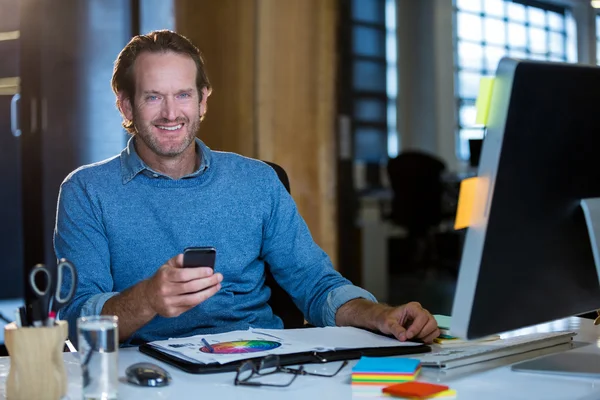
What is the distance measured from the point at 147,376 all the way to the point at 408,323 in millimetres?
Result: 536

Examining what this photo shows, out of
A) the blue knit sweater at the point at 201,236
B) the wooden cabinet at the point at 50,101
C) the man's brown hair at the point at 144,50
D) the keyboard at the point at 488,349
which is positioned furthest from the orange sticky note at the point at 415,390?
the wooden cabinet at the point at 50,101

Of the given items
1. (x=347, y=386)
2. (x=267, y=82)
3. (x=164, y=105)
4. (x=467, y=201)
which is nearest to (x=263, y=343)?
(x=347, y=386)

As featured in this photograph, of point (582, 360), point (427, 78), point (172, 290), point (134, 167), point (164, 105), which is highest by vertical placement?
point (427, 78)

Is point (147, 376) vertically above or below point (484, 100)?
below

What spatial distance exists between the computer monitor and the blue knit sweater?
0.65 m

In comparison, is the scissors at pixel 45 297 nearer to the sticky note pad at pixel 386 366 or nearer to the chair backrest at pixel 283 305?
the sticky note pad at pixel 386 366

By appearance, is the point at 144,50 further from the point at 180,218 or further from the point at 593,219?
the point at 593,219

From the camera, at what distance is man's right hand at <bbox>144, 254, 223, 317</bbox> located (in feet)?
4.11

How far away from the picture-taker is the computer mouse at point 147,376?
108 centimetres

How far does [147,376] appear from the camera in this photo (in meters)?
1.08

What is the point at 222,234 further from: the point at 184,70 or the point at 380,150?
the point at 380,150

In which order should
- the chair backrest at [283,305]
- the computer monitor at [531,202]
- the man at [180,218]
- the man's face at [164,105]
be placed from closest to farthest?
the computer monitor at [531,202] → the man at [180,218] → the man's face at [164,105] → the chair backrest at [283,305]

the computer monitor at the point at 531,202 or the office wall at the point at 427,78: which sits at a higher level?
the office wall at the point at 427,78

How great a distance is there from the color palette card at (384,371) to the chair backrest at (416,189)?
293 centimetres
